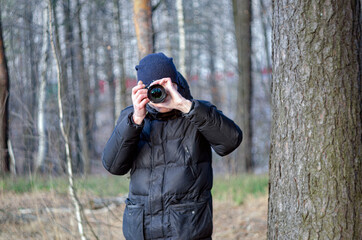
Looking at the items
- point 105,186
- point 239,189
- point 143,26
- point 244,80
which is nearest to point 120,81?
point 244,80

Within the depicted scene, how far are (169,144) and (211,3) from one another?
18211 millimetres

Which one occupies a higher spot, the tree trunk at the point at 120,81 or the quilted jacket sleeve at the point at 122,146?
the tree trunk at the point at 120,81

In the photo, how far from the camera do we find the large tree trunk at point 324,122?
7.19 feet

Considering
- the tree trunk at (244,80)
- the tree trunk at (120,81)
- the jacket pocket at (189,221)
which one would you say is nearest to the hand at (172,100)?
the jacket pocket at (189,221)

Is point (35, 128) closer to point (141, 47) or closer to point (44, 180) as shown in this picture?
point (44, 180)

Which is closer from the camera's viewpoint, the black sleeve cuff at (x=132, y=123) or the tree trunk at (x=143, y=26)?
the black sleeve cuff at (x=132, y=123)

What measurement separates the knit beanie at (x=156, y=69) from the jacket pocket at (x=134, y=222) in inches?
29.1

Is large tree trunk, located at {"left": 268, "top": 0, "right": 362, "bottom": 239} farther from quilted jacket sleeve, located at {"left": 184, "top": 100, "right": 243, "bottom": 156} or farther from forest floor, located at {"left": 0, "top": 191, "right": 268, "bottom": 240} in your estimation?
forest floor, located at {"left": 0, "top": 191, "right": 268, "bottom": 240}

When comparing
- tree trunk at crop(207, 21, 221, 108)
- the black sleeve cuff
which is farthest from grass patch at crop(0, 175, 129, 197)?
tree trunk at crop(207, 21, 221, 108)

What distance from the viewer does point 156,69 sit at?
2314mm

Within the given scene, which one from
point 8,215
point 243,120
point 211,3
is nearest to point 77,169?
point 8,215

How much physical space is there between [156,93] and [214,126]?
0.37m

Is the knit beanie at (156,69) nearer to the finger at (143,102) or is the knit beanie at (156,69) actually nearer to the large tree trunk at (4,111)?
the finger at (143,102)

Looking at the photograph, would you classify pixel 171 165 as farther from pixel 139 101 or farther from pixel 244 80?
pixel 244 80
